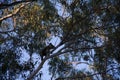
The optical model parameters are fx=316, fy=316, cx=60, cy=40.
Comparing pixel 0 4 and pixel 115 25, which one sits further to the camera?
pixel 115 25

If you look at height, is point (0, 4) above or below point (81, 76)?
above

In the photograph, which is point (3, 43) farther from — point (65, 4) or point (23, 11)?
point (65, 4)

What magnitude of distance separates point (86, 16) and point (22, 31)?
234 centimetres

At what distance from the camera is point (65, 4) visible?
33.3 ft

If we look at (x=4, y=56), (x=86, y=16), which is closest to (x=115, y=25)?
(x=86, y=16)

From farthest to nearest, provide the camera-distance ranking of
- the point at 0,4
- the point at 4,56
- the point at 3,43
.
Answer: the point at 3,43
the point at 4,56
the point at 0,4

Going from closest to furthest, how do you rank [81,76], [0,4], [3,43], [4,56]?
[0,4], [4,56], [3,43], [81,76]

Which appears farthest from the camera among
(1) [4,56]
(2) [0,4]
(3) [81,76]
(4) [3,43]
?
(3) [81,76]

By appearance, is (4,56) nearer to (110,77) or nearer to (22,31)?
(22,31)

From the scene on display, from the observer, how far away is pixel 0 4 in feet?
28.4

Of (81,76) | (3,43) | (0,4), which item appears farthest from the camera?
(81,76)

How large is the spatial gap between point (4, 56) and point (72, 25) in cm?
236

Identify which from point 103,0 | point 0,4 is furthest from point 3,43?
point 103,0

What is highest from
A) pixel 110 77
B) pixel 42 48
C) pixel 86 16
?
pixel 86 16
